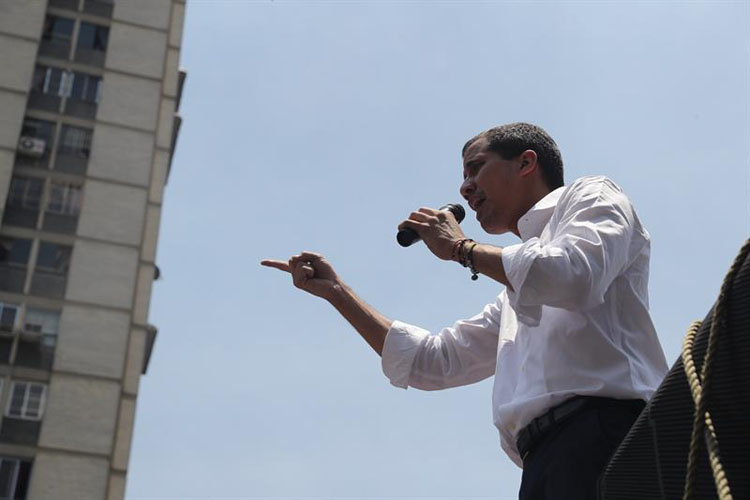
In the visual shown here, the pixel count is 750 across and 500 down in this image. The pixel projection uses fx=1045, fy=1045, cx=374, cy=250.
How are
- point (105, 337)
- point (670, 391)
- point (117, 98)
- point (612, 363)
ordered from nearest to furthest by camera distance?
point (670, 391)
point (612, 363)
point (105, 337)
point (117, 98)

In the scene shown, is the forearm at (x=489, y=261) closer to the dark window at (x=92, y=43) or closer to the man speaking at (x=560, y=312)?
the man speaking at (x=560, y=312)

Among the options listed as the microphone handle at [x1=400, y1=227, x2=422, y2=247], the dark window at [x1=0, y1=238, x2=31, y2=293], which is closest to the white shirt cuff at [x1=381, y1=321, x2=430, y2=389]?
the microphone handle at [x1=400, y1=227, x2=422, y2=247]

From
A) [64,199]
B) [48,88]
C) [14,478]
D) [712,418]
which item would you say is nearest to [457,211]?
[712,418]

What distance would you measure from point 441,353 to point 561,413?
2.64ft

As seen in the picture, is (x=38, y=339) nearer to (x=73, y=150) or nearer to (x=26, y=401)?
(x=26, y=401)

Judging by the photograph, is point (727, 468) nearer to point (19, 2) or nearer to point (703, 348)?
point (703, 348)

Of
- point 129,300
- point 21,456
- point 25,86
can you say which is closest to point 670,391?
point 21,456

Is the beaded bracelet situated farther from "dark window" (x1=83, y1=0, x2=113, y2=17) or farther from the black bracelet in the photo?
"dark window" (x1=83, y1=0, x2=113, y2=17)

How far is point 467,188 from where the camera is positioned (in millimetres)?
3012

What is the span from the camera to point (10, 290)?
838 inches

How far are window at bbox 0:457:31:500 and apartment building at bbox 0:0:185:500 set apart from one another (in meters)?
0.02

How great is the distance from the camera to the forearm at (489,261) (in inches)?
96.4

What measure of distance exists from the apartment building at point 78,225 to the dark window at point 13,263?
0.03m

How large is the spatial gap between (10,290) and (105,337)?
2.15 meters
